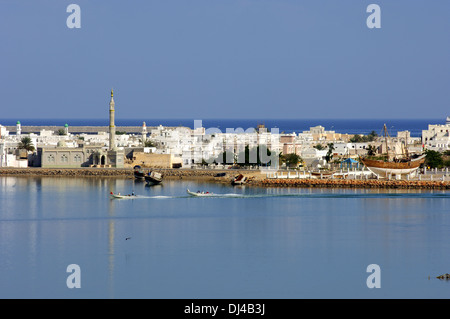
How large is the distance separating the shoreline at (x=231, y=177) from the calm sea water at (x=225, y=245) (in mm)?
4403

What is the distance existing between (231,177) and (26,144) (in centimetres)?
1996

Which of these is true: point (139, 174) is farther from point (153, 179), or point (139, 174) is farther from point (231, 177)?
point (231, 177)

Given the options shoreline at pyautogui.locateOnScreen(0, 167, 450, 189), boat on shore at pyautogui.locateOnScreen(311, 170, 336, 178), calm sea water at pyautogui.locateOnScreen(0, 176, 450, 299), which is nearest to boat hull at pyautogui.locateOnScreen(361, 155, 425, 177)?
shoreline at pyautogui.locateOnScreen(0, 167, 450, 189)

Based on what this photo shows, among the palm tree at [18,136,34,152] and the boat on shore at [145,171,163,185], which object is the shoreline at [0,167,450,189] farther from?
the palm tree at [18,136,34,152]

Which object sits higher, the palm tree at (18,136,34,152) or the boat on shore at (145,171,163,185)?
the palm tree at (18,136,34,152)

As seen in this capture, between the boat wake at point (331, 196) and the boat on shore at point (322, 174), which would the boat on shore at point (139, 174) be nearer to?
the boat on shore at point (322, 174)

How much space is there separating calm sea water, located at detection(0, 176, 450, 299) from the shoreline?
4403mm

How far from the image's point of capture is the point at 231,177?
52875 mm

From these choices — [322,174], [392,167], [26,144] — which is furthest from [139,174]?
[26,144]

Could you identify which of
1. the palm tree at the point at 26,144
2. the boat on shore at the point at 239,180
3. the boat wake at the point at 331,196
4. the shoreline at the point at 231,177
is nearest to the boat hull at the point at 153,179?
the shoreline at the point at 231,177

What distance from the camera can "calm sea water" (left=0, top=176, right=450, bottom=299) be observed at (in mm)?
21828

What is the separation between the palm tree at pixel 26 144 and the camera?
6462 centimetres
